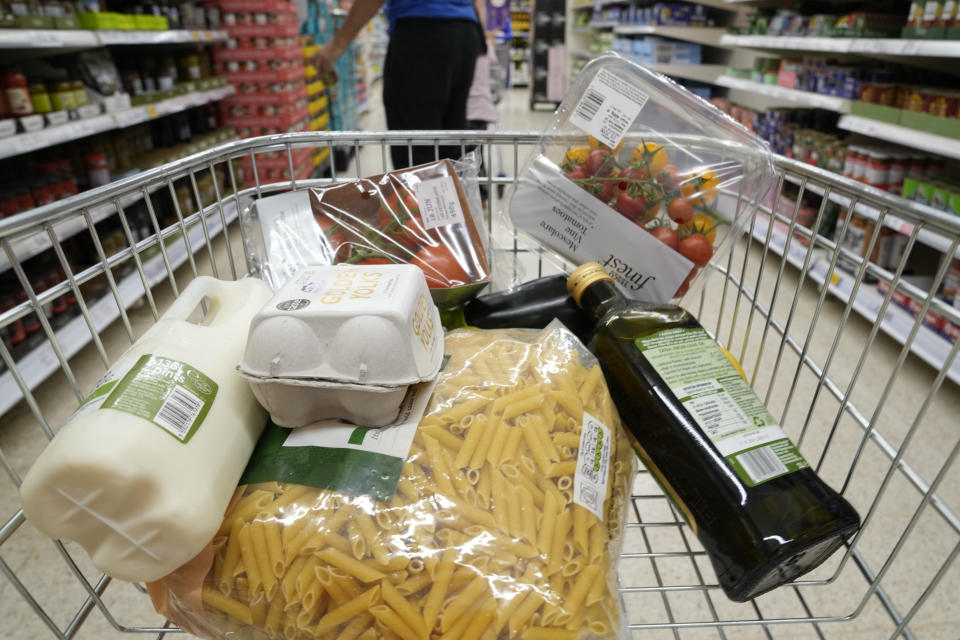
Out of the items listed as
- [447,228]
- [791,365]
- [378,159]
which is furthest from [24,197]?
[378,159]

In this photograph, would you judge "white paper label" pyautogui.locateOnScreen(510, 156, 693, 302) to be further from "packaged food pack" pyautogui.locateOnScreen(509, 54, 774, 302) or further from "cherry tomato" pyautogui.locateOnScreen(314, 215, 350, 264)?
"cherry tomato" pyautogui.locateOnScreen(314, 215, 350, 264)

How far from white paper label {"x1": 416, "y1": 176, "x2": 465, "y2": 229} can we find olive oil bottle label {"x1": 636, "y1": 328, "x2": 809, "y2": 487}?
368 mm

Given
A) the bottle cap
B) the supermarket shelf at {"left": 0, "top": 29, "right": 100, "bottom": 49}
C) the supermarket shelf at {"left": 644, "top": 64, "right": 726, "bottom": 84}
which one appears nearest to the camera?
the bottle cap

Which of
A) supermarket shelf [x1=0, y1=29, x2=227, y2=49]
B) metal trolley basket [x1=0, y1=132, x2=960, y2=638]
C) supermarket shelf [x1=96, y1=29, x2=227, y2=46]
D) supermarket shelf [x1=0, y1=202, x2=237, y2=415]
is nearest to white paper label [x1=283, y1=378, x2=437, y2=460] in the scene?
metal trolley basket [x1=0, y1=132, x2=960, y2=638]

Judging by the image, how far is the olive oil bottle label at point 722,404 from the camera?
65 cm

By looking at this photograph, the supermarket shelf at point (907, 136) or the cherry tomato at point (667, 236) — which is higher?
the cherry tomato at point (667, 236)

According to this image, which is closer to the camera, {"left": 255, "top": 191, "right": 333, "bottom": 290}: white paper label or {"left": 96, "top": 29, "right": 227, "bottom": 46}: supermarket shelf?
{"left": 255, "top": 191, "right": 333, "bottom": 290}: white paper label

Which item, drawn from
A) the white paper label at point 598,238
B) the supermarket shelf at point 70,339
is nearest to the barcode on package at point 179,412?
the white paper label at point 598,238

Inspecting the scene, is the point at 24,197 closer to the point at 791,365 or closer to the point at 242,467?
the point at 242,467

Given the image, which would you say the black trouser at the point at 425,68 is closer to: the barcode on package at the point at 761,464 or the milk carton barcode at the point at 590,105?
the milk carton barcode at the point at 590,105

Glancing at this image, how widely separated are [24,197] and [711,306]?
2320 millimetres

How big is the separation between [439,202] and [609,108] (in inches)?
11.5

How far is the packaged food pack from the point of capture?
92 centimetres

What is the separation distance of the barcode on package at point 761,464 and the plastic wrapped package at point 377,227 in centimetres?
42
